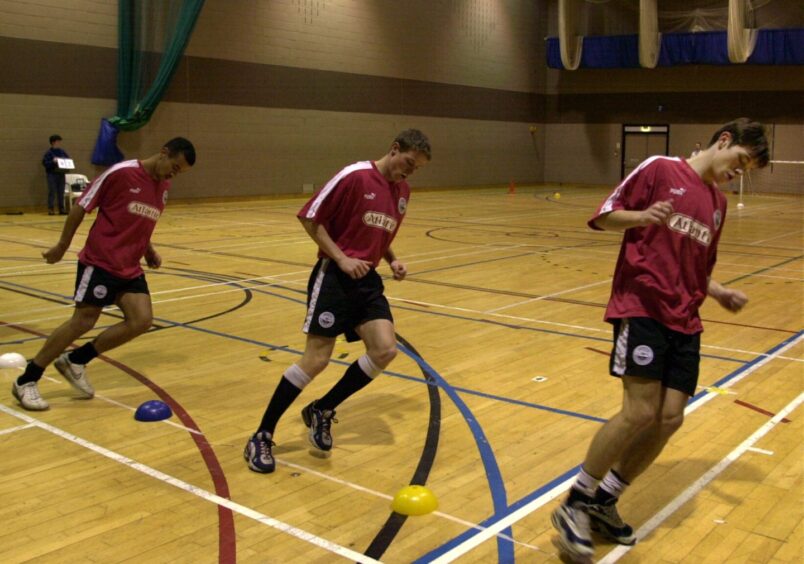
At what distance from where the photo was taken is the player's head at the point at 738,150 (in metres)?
3.20

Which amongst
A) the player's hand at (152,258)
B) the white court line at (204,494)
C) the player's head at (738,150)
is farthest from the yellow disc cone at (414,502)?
the player's hand at (152,258)

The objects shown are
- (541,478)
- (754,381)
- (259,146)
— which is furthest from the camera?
(259,146)

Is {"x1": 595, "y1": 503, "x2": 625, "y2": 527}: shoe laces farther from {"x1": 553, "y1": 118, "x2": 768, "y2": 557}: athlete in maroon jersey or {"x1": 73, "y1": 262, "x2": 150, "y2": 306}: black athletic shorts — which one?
{"x1": 73, "y1": 262, "x2": 150, "y2": 306}: black athletic shorts

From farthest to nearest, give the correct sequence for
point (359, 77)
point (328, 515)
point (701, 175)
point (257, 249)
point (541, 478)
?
1. point (359, 77)
2. point (257, 249)
3. point (541, 478)
4. point (328, 515)
5. point (701, 175)

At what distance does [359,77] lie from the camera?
2477 centimetres

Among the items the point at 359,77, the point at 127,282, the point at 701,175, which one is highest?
Answer: the point at 359,77

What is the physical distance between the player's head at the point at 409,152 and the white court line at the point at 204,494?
5.89 ft

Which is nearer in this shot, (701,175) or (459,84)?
(701,175)

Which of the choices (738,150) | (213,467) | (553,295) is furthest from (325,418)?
(553,295)

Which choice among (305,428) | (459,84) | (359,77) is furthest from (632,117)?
(305,428)

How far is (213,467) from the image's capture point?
13.6 ft

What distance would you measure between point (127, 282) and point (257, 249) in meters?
7.81

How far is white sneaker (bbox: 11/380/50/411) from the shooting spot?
16.3 ft

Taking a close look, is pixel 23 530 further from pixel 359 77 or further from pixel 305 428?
pixel 359 77
